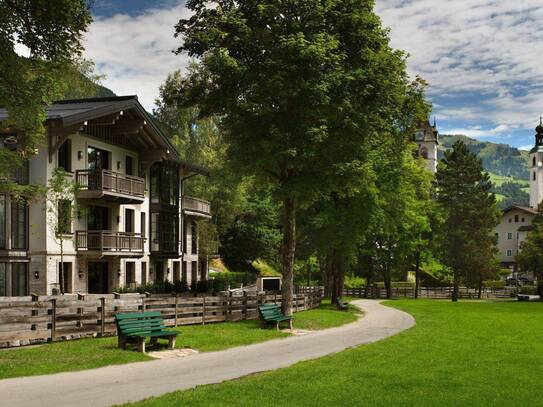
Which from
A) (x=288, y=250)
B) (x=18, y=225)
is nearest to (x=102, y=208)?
(x=18, y=225)

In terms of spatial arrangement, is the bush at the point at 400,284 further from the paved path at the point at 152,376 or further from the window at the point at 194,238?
the paved path at the point at 152,376

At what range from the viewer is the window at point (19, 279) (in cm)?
3256

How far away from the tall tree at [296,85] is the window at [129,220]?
14270 mm

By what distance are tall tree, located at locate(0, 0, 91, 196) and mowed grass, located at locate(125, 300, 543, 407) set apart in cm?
819

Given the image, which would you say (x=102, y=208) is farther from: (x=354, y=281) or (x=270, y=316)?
(x=354, y=281)

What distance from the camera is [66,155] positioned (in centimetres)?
3491

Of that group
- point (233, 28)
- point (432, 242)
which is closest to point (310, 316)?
point (233, 28)

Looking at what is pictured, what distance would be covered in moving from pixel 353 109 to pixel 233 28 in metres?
5.93

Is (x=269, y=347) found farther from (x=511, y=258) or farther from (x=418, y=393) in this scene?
(x=511, y=258)

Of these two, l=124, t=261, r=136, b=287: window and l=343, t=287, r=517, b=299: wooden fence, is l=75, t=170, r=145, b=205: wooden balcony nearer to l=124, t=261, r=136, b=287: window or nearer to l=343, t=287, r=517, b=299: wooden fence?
l=124, t=261, r=136, b=287: window

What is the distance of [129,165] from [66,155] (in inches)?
268

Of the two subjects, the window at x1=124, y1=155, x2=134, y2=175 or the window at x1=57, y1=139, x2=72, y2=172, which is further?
the window at x1=124, y1=155, x2=134, y2=175

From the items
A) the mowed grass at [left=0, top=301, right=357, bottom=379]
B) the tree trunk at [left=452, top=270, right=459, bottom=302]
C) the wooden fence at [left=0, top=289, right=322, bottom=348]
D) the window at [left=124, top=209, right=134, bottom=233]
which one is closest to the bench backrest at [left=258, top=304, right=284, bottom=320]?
the mowed grass at [left=0, top=301, right=357, bottom=379]

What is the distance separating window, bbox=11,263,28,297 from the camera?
3256 centimetres
